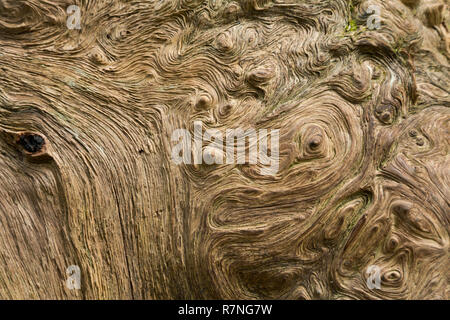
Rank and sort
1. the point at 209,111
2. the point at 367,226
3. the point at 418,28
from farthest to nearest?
1. the point at 418,28
2. the point at 209,111
3. the point at 367,226

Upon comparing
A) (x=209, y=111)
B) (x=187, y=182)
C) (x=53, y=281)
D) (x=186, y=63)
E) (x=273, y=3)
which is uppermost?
(x=273, y=3)

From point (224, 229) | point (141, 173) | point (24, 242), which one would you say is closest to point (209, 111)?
point (141, 173)

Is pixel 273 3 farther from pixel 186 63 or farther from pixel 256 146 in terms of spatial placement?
pixel 256 146

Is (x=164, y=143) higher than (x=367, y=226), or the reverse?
(x=164, y=143)

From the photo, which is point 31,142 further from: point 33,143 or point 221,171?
point 221,171

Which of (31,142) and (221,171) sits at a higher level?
(31,142)

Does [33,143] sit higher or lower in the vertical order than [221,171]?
higher

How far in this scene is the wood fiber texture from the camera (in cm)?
405

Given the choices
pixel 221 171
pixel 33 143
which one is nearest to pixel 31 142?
pixel 33 143

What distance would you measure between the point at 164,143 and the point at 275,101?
1.23 meters

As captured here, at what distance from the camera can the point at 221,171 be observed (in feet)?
13.5

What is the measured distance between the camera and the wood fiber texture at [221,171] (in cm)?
405

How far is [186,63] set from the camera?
4.50m

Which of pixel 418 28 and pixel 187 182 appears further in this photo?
pixel 418 28
